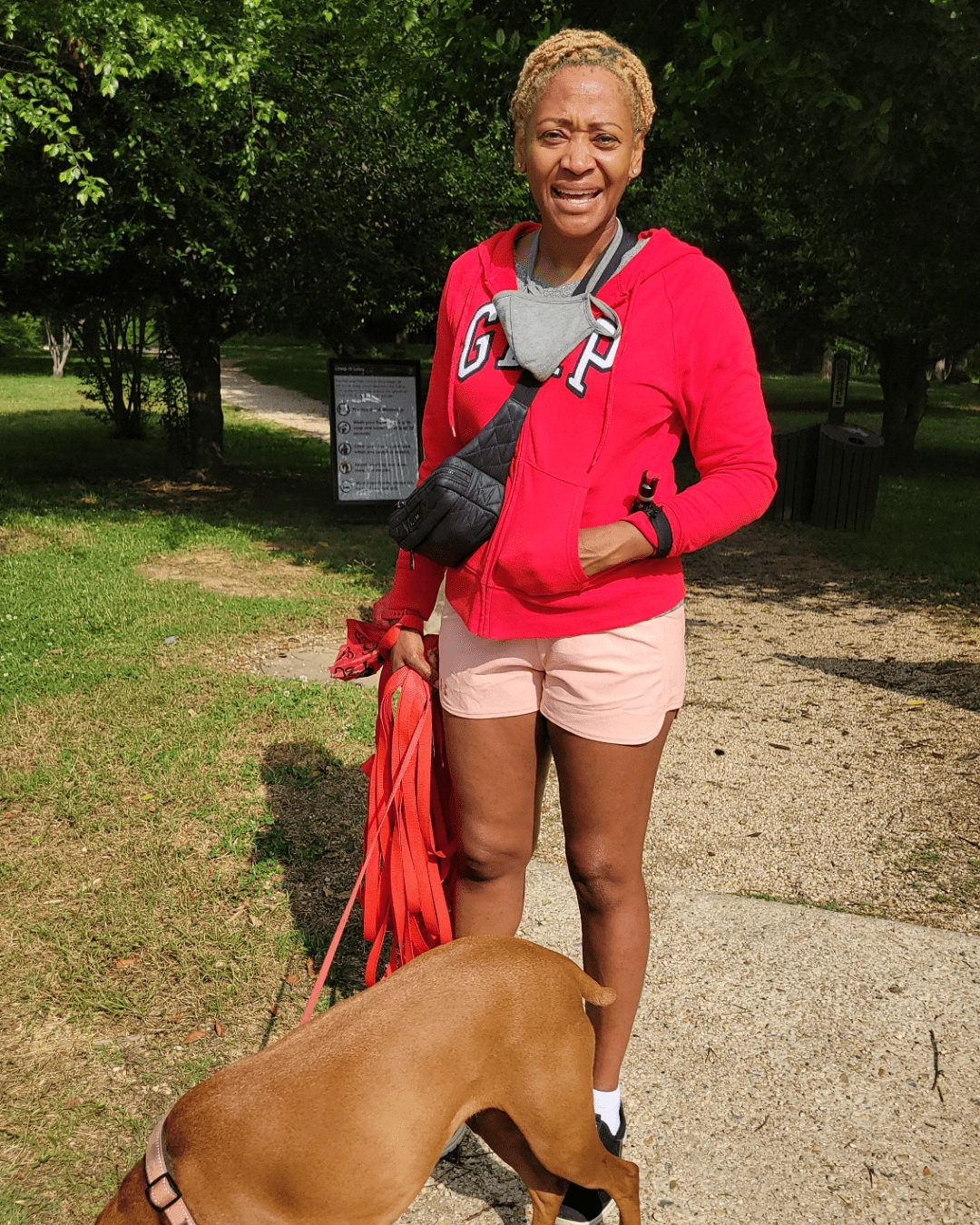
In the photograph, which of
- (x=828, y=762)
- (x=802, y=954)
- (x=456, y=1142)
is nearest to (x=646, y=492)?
(x=456, y=1142)

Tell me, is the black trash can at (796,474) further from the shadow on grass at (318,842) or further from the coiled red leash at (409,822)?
the coiled red leash at (409,822)

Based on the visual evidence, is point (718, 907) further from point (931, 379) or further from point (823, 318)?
point (931, 379)

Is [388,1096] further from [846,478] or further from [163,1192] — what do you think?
[846,478]

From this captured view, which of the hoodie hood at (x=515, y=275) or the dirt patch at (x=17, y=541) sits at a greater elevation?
the hoodie hood at (x=515, y=275)

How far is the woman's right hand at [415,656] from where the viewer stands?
8.13ft

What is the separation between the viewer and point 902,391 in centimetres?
1606

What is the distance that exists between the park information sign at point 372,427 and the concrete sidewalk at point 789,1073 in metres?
7.35

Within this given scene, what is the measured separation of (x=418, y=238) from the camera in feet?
34.6

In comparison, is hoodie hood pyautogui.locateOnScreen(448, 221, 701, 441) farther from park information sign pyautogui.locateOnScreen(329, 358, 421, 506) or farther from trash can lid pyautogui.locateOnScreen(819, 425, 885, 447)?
trash can lid pyautogui.locateOnScreen(819, 425, 885, 447)

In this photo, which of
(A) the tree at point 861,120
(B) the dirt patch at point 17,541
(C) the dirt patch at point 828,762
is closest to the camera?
(C) the dirt patch at point 828,762

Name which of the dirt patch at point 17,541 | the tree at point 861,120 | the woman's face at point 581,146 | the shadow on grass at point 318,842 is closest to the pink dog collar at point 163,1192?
the shadow on grass at point 318,842

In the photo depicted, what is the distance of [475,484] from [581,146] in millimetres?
694

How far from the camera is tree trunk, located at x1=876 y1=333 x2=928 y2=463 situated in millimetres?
15773

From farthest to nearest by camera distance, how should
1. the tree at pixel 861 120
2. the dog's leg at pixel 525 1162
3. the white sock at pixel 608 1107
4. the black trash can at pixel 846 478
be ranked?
the black trash can at pixel 846 478
the tree at pixel 861 120
the white sock at pixel 608 1107
the dog's leg at pixel 525 1162
